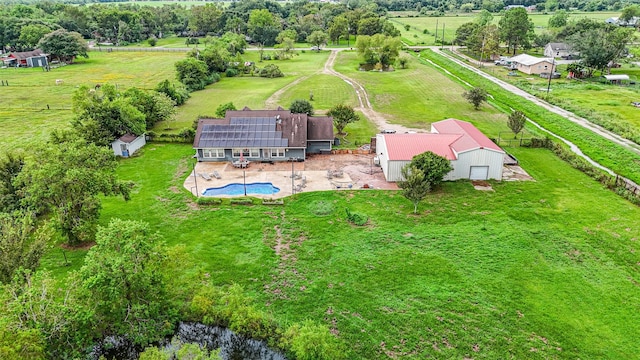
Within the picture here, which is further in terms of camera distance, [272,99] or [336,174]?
[272,99]

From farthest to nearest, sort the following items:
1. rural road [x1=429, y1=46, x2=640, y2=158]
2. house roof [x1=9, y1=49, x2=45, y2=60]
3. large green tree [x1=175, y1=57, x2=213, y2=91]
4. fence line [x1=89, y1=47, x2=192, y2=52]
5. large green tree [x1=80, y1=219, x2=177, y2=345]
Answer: fence line [x1=89, y1=47, x2=192, y2=52], house roof [x1=9, y1=49, x2=45, y2=60], large green tree [x1=175, y1=57, x2=213, y2=91], rural road [x1=429, y1=46, x2=640, y2=158], large green tree [x1=80, y1=219, x2=177, y2=345]

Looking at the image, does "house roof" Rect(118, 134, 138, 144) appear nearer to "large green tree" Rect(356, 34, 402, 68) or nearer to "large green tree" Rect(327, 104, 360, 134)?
"large green tree" Rect(327, 104, 360, 134)

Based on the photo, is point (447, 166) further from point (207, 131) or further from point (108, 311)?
point (108, 311)

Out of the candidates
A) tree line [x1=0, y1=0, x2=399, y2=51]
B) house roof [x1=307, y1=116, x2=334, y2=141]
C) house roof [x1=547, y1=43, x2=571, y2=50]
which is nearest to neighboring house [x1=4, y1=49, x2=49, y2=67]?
tree line [x1=0, y1=0, x2=399, y2=51]

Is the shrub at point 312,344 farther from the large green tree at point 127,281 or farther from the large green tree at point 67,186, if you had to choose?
the large green tree at point 67,186

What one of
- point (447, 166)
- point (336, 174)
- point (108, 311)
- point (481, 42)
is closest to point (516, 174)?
point (447, 166)

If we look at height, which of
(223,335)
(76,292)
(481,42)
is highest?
(481,42)

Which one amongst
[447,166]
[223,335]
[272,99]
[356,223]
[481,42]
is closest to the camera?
[223,335]

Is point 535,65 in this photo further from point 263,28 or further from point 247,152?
point 263,28
